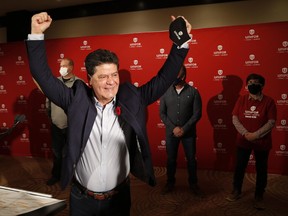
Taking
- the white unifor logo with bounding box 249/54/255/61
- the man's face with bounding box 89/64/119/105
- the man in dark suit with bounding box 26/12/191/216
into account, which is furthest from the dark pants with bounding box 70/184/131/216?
the white unifor logo with bounding box 249/54/255/61

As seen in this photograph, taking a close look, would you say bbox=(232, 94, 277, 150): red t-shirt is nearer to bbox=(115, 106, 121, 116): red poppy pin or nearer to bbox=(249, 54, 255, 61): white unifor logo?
bbox=(249, 54, 255, 61): white unifor logo

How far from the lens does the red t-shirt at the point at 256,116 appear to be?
3.04 m

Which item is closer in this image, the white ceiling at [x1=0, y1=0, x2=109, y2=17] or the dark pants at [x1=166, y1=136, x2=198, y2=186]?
the dark pants at [x1=166, y1=136, x2=198, y2=186]

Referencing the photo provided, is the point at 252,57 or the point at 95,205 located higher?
the point at 252,57

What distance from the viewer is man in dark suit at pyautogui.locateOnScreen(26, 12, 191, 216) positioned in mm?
1394

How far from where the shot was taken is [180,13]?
5.41 meters

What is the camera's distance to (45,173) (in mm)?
4414

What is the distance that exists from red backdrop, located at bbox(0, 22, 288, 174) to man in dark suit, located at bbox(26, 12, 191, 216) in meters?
2.86

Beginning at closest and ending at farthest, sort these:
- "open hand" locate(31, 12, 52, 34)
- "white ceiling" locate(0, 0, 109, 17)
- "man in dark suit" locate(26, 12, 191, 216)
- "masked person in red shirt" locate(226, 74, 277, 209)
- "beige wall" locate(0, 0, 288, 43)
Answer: "open hand" locate(31, 12, 52, 34) → "man in dark suit" locate(26, 12, 191, 216) → "masked person in red shirt" locate(226, 74, 277, 209) → "beige wall" locate(0, 0, 288, 43) → "white ceiling" locate(0, 0, 109, 17)

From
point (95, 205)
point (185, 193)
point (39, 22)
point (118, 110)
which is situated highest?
point (39, 22)

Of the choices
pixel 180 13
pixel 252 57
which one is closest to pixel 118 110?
pixel 252 57

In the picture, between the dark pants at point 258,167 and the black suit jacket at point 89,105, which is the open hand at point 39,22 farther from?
the dark pants at point 258,167

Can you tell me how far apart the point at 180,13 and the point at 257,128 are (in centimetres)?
313

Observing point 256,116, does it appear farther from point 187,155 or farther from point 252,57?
point 252,57
